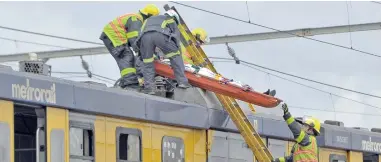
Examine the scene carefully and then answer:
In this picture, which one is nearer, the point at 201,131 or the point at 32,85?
the point at 32,85

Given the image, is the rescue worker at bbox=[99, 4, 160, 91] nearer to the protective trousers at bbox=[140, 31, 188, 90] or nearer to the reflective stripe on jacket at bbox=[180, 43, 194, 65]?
the protective trousers at bbox=[140, 31, 188, 90]

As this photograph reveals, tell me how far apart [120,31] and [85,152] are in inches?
157

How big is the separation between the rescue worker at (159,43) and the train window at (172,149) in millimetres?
1145

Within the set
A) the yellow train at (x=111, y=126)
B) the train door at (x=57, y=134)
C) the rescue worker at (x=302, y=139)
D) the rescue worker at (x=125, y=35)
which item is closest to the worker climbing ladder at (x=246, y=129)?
the yellow train at (x=111, y=126)

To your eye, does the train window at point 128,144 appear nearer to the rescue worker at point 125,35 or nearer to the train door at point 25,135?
the train door at point 25,135

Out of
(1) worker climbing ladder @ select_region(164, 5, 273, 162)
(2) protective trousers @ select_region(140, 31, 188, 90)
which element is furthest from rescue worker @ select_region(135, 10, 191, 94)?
(1) worker climbing ladder @ select_region(164, 5, 273, 162)

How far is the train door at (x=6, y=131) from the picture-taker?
10.9 meters

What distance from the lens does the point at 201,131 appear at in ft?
48.8

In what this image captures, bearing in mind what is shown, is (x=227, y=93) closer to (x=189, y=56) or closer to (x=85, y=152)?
(x=189, y=56)

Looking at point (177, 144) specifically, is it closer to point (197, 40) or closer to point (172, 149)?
point (172, 149)

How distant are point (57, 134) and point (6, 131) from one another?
0.89 meters

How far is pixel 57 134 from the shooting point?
38.6 feet

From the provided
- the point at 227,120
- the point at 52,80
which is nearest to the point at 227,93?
the point at 227,120

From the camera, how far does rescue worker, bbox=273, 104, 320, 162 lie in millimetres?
15234
